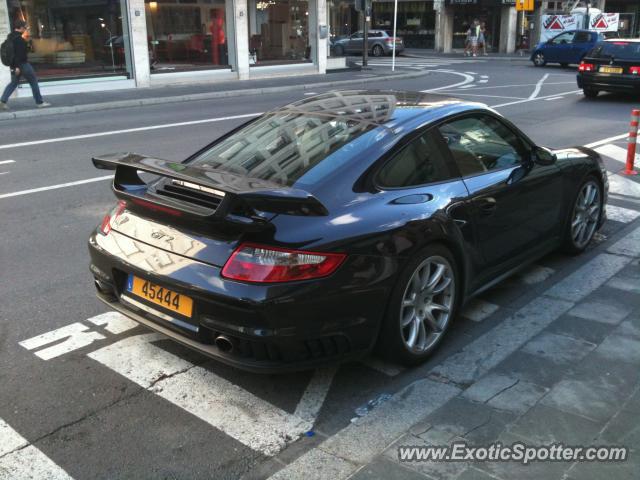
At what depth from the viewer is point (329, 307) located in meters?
3.27

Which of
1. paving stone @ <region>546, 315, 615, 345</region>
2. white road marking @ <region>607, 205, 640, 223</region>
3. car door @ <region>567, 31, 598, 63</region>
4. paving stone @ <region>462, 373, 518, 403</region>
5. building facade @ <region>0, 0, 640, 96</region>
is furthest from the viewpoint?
car door @ <region>567, 31, 598, 63</region>

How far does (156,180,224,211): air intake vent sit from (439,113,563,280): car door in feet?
5.28

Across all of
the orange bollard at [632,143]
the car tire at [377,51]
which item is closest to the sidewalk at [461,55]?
the car tire at [377,51]

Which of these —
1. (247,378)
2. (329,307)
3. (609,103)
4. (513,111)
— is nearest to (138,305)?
(247,378)

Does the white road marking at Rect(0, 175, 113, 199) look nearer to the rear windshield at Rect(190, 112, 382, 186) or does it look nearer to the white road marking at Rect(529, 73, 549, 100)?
the rear windshield at Rect(190, 112, 382, 186)

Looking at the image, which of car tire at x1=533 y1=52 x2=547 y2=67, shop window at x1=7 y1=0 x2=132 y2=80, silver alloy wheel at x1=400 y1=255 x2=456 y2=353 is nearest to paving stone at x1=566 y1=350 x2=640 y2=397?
silver alloy wheel at x1=400 y1=255 x2=456 y2=353

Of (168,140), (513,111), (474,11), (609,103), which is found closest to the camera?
(168,140)

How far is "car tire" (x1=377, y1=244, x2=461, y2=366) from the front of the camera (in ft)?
11.8

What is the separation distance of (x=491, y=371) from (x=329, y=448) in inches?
47.5

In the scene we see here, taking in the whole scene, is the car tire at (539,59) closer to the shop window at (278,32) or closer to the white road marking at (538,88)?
the white road marking at (538,88)

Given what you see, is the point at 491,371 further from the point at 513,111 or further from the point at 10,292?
the point at 513,111

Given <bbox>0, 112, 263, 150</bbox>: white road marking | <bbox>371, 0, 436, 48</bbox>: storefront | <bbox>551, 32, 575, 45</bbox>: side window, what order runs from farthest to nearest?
1. <bbox>371, 0, 436, 48</bbox>: storefront
2. <bbox>551, 32, 575, 45</bbox>: side window
3. <bbox>0, 112, 263, 150</bbox>: white road marking

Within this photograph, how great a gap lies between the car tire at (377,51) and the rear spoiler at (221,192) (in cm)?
3787

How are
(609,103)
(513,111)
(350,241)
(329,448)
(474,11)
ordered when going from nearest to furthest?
(329,448)
(350,241)
(513,111)
(609,103)
(474,11)
